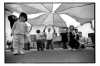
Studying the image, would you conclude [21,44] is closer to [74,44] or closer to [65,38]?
[65,38]

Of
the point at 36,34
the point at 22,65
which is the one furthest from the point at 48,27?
the point at 22,65

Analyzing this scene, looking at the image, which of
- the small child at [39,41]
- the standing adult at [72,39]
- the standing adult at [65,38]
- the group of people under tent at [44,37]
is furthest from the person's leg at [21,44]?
the standing adult at [72,39]

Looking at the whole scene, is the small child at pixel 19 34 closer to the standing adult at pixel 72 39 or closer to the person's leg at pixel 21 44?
the person's leg at pixel 21 44

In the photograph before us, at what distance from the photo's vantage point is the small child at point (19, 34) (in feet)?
8.01

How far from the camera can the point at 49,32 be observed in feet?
8.07

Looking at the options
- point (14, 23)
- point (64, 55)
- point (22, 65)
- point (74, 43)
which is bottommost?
point (22, 65)

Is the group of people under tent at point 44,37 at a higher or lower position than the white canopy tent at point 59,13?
lower

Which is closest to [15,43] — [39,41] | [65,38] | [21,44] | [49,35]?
[21,44]

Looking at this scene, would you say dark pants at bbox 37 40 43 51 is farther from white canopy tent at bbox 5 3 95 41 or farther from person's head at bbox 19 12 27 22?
person's head at bbox 19 12 27 22

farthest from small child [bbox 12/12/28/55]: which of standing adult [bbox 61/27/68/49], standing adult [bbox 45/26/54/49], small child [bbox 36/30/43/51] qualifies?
standing adult [bbox 61/27/68/49]

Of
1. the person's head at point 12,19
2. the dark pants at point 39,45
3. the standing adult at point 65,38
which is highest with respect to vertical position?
the person's head at point 12,19
